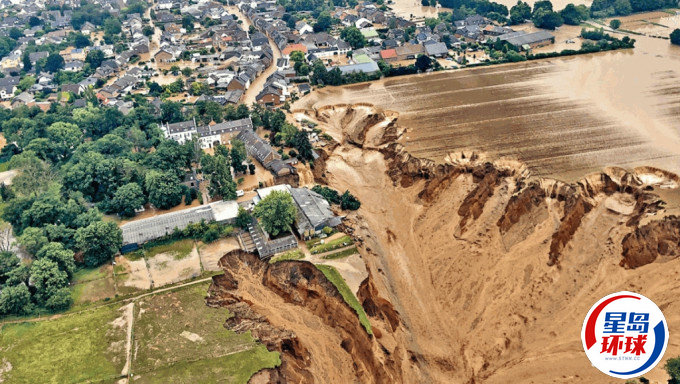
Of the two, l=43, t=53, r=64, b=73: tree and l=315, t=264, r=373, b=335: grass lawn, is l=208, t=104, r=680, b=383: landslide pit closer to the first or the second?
l=315, t=264, r=373, b=335: grass lawn

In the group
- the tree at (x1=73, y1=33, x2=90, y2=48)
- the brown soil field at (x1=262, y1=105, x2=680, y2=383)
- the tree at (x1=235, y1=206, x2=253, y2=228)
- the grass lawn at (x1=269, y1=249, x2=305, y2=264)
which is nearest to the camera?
the brown soil field at (x1=262, y1=105, x2=680, y2=383)

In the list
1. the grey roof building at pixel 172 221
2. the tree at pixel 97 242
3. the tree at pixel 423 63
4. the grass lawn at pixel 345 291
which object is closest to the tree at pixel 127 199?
the grey roof building at pixel 172 221

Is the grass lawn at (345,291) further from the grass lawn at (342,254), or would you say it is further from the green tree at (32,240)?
the green tree at (32,240)

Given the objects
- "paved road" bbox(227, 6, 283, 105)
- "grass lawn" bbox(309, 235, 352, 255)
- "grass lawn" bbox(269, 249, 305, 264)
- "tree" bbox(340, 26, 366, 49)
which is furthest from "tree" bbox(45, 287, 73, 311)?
"tree" bbox(340, 26, 366, 49)

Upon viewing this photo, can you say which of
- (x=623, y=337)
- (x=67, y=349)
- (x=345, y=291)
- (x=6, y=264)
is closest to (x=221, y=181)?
(x=345, y=291)

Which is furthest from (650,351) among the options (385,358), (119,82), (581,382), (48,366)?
(119,82)

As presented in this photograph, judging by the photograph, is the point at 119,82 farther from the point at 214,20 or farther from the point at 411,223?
the point at 411,223
